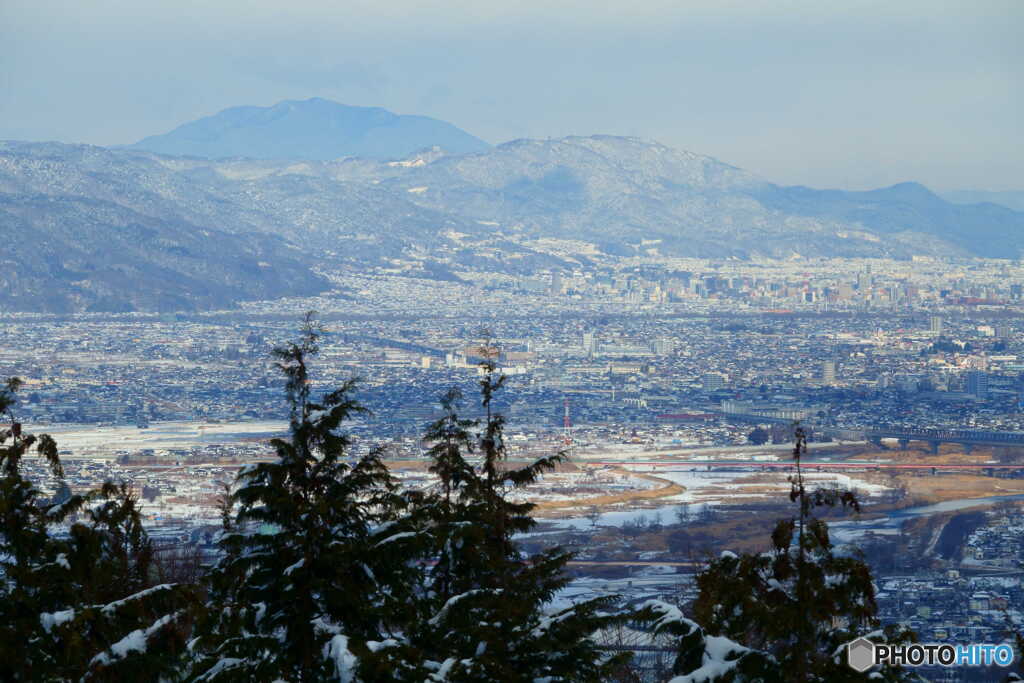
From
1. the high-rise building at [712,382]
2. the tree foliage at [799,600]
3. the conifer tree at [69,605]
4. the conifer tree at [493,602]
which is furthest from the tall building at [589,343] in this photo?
the tree foliage at [799,600]

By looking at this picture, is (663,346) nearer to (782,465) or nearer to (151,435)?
(151,435)

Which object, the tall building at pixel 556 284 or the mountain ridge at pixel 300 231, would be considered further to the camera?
the tall building at pixel 556 284

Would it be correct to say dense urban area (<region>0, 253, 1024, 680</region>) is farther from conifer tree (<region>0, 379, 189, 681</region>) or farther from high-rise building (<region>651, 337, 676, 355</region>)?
conifer tree (<region>0, 379, 189, 681</region>)

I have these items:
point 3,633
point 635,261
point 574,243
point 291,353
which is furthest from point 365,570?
point 574,243

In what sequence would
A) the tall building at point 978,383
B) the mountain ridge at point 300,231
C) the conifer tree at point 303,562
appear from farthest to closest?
the mountain ridge at point 300,231, the tall building at point 978,383, the conifer tree at point 303,562

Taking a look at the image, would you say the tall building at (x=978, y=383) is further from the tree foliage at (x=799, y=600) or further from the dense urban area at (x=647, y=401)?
the tree foliage at (x=799, y=600)

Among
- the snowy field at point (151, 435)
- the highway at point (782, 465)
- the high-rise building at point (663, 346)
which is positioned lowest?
the highway at point (782, 465)

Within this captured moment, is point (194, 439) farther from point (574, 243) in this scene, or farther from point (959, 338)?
point (574, 243)

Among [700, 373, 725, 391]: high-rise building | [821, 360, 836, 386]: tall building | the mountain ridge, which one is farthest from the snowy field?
the mountain ridge
